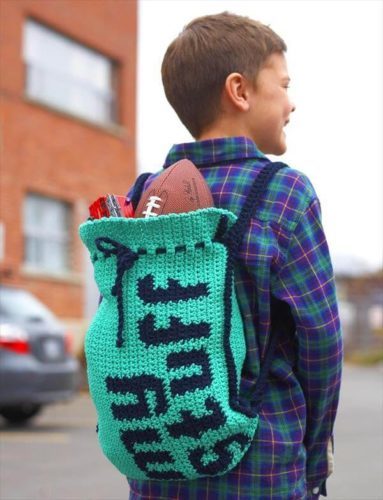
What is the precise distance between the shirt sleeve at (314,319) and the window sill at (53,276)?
1647 cm

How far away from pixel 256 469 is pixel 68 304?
57.7 ft

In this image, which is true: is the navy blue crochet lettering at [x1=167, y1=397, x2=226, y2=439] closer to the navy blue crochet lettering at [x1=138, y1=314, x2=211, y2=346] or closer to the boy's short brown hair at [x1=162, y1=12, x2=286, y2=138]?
the navy blue crochet lettering at [x1=138, y1=314, x2=211, y2=346]

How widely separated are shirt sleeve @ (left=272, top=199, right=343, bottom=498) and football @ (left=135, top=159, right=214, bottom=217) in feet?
0.74

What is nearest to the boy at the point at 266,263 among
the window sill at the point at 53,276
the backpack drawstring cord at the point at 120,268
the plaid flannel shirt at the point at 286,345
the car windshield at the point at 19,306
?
the plaid flannel shirt at the point at 286,345

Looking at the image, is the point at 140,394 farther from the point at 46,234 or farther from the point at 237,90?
the point at 46,234

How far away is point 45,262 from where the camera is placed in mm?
19500

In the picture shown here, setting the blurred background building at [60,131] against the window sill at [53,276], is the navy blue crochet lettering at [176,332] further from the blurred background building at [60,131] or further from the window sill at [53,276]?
the window sill at [53,276]

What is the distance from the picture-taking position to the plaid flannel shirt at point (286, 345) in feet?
7.19

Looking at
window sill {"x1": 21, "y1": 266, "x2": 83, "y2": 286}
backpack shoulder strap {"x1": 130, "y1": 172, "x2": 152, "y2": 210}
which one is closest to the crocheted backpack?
backpack shoulder strap {"x1": 130, "y1": 172, "x2": 152, "y2": 210}

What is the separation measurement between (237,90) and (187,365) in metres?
0.66

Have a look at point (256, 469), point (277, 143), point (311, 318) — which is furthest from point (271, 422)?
point (277, 143)

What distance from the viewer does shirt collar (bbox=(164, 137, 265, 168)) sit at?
2.35m

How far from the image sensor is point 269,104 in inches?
94.8

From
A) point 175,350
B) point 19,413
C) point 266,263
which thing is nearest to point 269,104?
point 266,263
